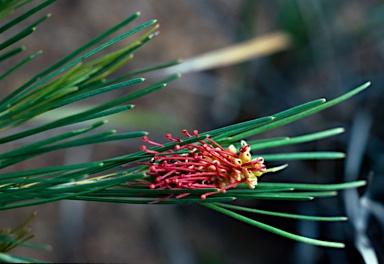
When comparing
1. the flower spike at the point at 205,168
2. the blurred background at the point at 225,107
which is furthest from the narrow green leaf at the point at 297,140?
the blurred background at the point at 225,107

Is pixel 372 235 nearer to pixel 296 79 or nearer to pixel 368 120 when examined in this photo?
pixel 368 120

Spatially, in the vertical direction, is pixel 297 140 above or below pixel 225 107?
below

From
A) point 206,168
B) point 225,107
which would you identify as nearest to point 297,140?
point 206,168

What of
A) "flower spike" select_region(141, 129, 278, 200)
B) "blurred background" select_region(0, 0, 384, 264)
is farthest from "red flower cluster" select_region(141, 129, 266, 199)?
"blurred background" select_region(0, 0, 384, 264)

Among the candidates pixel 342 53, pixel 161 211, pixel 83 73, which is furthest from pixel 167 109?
pixel 83 73

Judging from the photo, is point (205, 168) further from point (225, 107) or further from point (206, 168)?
point (225, 107)

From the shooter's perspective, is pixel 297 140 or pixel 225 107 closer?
pixel 297 140
